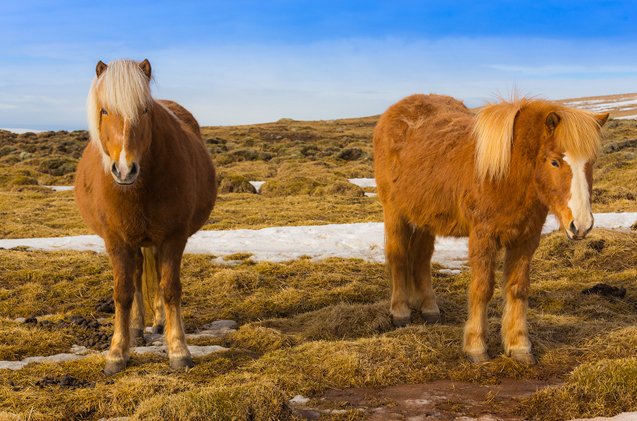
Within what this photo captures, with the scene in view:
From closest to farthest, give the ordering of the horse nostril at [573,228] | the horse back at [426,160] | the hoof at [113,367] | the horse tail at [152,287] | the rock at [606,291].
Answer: the horse nostril at [573,228]
the hoof at [113,367]
the horse back at [426,160]
the horse tail at [152,287]
the rock at [606,291]

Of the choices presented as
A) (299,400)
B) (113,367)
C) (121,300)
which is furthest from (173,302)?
(299,400)

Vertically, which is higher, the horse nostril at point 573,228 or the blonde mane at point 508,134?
the blonde mane at point 508,134

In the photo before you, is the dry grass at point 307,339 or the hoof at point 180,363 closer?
the dry grass at point 307,339

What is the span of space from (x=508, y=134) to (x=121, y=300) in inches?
147

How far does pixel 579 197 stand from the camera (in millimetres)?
4484

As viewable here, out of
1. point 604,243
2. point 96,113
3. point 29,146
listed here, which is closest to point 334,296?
point 96,113

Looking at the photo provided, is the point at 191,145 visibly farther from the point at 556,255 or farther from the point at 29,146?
the point at 29,146

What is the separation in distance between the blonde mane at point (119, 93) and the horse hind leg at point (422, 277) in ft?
11.3

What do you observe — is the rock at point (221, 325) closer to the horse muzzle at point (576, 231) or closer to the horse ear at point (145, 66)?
the horse ear at point (145, 66)

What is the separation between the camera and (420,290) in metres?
6.78

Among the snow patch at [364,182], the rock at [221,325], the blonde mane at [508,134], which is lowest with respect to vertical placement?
the rock at [221,325]

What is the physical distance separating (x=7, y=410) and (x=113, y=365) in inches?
40.4

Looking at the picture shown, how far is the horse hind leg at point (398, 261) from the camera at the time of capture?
21.5 ft

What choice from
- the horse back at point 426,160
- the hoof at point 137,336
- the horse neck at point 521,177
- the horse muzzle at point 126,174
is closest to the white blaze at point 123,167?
the horse muzzle at point 126,174
